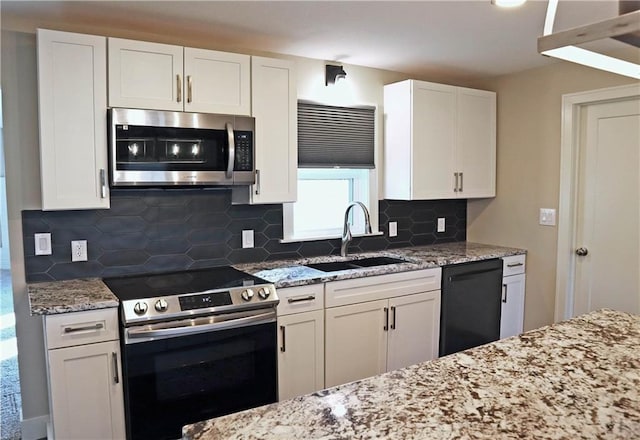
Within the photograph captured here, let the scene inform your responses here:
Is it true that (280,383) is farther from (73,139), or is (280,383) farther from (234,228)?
(73,139)

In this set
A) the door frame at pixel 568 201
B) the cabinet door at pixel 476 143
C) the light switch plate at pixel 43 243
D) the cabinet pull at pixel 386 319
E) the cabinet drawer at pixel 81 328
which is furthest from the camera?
the cabinet door at pixel 476 143

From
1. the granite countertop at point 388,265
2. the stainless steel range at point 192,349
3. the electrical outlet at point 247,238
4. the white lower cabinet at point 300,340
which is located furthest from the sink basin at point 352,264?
the stainless steel range at point 192,349

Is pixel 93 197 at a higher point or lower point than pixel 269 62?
lower

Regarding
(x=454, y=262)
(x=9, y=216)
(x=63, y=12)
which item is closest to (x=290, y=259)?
(x=454, y=262)

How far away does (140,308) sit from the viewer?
2266 millimetres

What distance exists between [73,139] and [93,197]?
30 cm

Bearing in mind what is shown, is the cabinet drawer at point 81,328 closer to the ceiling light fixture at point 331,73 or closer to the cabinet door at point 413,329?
the cabinet door at point 413,329

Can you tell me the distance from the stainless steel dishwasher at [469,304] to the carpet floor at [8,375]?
273 centimetres

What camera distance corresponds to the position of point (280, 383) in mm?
2750

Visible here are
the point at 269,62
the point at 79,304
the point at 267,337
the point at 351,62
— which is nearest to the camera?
the point at 79,304

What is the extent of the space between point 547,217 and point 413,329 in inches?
56.8

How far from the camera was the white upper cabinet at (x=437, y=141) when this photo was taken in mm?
3623

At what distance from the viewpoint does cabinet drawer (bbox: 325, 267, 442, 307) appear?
9.55 ft

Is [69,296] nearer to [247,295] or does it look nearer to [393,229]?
[247,295]
